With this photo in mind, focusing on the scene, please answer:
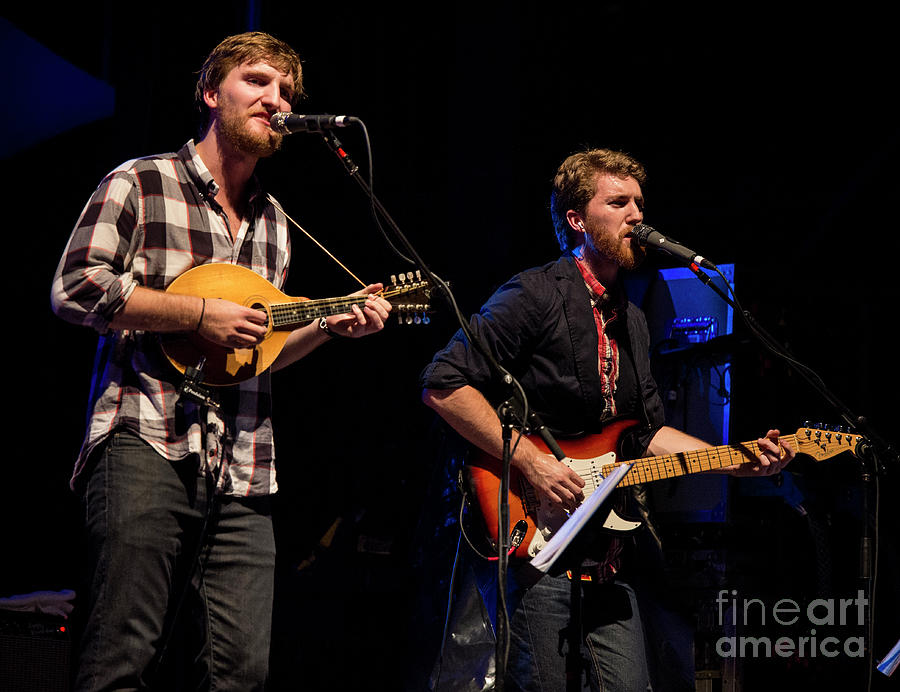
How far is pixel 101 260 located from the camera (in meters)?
2.62

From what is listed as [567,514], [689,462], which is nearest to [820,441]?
[689,462]

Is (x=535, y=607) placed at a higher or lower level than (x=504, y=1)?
lower

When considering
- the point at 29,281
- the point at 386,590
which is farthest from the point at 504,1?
the point at 386,590

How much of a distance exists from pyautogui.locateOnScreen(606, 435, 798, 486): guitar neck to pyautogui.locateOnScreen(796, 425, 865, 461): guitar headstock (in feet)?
0.13

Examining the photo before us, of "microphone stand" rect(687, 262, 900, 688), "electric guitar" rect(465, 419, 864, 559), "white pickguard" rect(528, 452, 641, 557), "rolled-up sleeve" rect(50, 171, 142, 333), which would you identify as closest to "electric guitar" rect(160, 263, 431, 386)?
"rolled-up sleeve" rect(50, 171, 142, 333)

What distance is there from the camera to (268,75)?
311 cm

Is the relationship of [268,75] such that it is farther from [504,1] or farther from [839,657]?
[839,657]

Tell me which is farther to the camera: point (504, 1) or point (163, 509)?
point (504, 1)

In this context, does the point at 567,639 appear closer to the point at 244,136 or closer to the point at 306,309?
the point at 306,309

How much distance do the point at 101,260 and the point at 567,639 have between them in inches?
78.0

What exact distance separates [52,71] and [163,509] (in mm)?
3282

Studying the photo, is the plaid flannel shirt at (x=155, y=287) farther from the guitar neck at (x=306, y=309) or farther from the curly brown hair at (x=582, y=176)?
the curly brown hair at (x=582, y=176)

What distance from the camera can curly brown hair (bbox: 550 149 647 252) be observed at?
400cm

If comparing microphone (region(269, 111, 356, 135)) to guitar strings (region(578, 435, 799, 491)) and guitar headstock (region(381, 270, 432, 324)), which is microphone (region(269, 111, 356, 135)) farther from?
guitar strings (region(578, 435, 799, 491))
